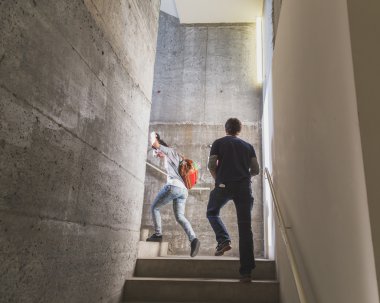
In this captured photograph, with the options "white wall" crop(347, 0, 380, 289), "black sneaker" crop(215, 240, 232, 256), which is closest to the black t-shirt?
"black sneaker" crop(215, 240, 232, 256)

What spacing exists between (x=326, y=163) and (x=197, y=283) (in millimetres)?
1992

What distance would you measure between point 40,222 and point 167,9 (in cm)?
571

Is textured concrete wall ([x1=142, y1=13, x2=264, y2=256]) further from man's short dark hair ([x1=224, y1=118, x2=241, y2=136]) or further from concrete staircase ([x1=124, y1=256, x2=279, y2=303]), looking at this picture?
man's short dark hair ([x1=224, y1=118, x2=241, y2=136])

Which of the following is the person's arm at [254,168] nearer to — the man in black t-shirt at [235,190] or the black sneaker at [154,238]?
the man in black t-shirt at [235,190]

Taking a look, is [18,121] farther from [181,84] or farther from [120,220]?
[181,84]

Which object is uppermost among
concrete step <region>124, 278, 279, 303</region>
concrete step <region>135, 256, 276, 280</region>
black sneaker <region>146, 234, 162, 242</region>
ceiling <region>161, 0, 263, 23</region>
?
ceiling <region>161, 0, 263, 23</region>

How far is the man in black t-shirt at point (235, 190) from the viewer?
3.09m

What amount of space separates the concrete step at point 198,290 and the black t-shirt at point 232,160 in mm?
870

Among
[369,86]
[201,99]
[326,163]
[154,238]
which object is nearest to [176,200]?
[154,238]

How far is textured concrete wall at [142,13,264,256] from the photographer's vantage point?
17.7 ft

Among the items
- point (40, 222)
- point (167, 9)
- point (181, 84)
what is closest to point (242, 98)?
point (181, 84)

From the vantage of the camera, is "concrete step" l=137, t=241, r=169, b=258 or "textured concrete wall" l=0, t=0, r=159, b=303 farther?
"concrete step" l=137, t=241, r=169, b=258

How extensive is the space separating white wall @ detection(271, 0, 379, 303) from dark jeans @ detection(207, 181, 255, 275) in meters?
0.52

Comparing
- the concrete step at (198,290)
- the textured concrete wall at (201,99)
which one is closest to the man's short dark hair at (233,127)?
the concrete step at (198,290)
